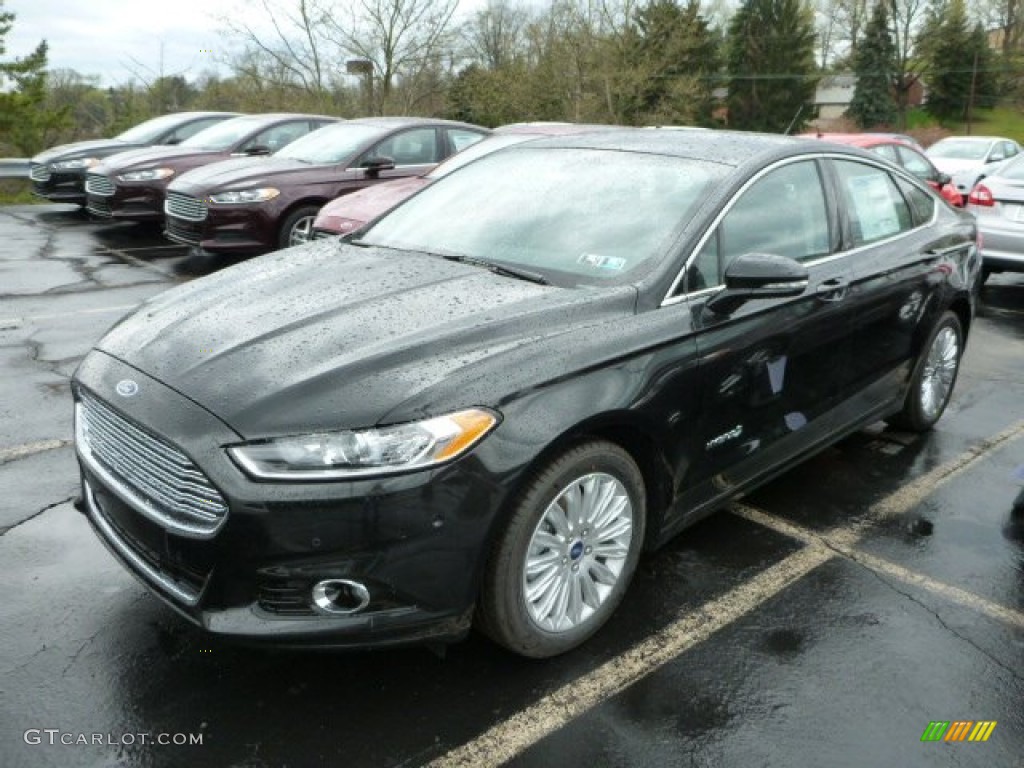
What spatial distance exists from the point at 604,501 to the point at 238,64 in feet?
80.6

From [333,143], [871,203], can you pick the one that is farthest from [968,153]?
[871,203]

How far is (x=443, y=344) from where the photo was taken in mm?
2596

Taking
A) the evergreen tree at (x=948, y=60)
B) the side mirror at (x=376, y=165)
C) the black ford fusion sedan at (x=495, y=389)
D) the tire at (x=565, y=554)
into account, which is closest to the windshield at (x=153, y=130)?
the side mirror at (x=376, y=165)

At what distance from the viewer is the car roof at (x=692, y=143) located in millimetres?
3602

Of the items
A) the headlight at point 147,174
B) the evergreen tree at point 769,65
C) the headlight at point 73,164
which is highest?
the evergreen tree at point 769,65

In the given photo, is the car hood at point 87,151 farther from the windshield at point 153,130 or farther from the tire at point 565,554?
the tire at point 565,554

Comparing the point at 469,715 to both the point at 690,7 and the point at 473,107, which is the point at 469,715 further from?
the point at 690,7

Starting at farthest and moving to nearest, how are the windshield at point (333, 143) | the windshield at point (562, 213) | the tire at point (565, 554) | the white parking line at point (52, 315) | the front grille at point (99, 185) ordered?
1. the front grille at point (99, 185)
2. the windshield at point (333, 143)
3. the white parking line at point (52, 315)
4. the windshield at point (562, 213)
5. the tire at point (565, 554)

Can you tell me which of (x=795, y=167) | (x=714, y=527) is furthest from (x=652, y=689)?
(x=795, y=167)

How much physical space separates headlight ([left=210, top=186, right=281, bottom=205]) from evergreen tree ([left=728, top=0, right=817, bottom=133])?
4507cm

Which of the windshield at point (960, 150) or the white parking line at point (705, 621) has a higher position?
the windshield at point (960, 150)

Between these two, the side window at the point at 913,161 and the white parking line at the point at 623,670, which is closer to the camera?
the white parking line at the point at 623,670

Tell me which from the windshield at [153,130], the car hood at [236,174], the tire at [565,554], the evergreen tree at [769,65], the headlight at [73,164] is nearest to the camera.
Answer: the tire at [565,554]

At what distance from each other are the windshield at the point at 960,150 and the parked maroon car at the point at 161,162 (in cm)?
1656
